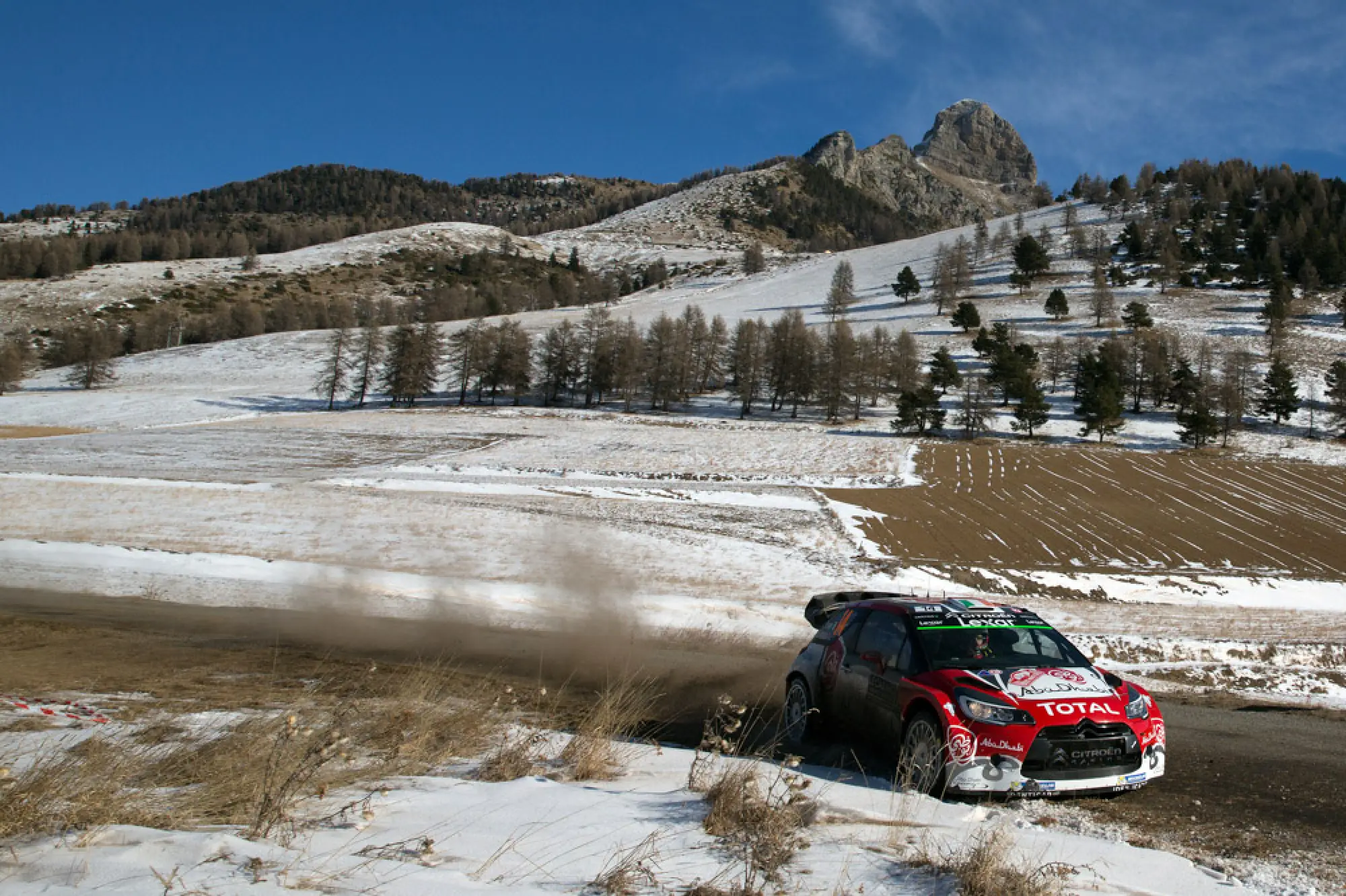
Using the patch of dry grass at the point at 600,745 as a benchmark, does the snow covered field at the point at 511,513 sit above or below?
below

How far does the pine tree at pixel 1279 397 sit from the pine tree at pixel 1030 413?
18.5 m

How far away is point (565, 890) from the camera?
Result: 162 inches

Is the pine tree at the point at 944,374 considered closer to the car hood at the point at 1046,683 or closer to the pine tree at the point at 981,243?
the car hood at the point at 1046,683

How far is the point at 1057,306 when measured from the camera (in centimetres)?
10275

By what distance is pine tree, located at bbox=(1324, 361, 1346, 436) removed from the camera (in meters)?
64.4

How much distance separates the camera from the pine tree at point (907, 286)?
127562mm

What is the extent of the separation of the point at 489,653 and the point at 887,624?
8281 millimetres

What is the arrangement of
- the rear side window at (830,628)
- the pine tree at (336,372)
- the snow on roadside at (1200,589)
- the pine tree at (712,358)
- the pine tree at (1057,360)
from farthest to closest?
the pine tree at (712,358), the pine tree at (1057,360), the pine tree at (336,372), the snow on roadside at (1200,589), the rear side window at (830,628)

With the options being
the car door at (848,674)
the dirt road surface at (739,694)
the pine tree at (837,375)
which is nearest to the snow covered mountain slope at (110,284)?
the pine tree at (837,375)

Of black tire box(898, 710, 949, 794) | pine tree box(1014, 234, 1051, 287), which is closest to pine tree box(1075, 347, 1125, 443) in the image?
pine tree box(1014, 234, 1051, 287)

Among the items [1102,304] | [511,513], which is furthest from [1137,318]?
[511,513]

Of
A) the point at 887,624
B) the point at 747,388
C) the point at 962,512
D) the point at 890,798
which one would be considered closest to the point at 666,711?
the point at 887,624

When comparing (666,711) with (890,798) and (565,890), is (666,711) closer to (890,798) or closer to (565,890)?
(890,798)

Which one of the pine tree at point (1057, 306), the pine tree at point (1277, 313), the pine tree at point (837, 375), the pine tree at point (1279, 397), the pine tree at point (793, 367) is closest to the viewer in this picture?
the pine tree at point (1279, 397)
